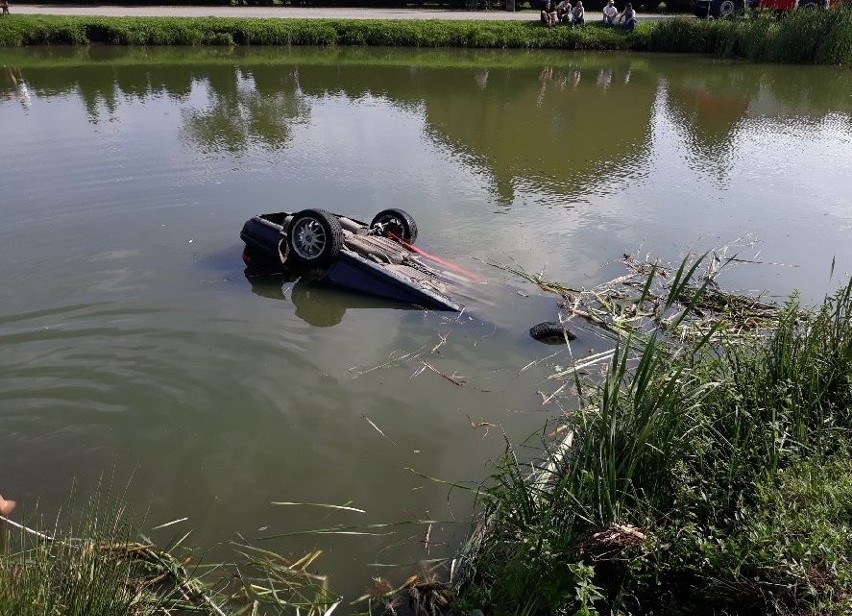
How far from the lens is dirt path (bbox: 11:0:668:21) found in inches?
1016

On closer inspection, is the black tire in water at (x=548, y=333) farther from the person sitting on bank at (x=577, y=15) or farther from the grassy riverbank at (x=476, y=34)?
the person sitting on bank at (x=577, y=15)

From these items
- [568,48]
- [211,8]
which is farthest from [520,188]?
[211,8]

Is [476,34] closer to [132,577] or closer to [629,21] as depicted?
[629,21]

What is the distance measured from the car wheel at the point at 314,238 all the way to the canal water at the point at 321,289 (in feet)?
1.43

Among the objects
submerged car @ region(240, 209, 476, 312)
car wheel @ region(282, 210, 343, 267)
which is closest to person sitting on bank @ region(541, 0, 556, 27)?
submerged car @ region(240, 209, 476, 312)

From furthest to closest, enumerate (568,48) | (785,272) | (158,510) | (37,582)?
(568,48) → (785,272) → (158,510) → (37,582)

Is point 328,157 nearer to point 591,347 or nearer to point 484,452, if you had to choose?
point 591,347

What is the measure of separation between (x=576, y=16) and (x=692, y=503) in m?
26.5

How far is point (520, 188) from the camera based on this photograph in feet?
37.0

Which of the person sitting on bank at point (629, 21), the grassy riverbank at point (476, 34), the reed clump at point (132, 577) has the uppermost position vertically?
the person sitting on bank at point (629, 21)

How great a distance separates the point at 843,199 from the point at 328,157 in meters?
8.75

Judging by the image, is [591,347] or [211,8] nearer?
[591,347]

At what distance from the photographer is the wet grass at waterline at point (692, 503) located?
3.01 meters

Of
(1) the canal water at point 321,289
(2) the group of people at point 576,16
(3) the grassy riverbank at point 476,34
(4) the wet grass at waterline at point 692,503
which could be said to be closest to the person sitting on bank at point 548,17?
(2) the group of people at point 576,16
